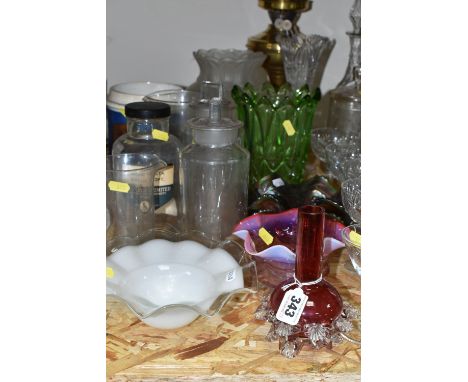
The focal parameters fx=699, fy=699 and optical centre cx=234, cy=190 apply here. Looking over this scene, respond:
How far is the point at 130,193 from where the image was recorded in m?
1.05

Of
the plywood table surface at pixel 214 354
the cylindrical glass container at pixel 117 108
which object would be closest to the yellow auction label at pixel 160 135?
the cylindrical glass container at pixel 117 108

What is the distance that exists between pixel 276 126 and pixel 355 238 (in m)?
0.42

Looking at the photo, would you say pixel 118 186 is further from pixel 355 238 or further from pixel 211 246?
pixel 355 238

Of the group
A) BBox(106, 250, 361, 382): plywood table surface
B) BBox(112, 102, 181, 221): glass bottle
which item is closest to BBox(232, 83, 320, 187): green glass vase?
BBox(112, 102, 181, 221): glass bottle

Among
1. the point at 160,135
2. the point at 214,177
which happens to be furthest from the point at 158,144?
the point at 214,177

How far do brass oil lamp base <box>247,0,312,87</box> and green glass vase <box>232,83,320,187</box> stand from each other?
0.66ft

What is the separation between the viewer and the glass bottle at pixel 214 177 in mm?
1062

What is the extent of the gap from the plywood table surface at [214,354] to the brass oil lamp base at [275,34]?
757 millimetres

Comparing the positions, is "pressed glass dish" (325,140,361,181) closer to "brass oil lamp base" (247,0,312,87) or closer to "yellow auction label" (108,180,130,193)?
"brass oil lamp base" (247,0,312,87)

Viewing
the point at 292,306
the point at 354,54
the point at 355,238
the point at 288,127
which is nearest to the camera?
the point at 292,306

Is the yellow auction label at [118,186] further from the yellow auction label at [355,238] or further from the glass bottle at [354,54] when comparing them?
the glass bottle at [354,54]
